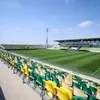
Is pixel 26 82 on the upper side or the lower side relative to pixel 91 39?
lower

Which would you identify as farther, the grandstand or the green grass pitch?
the grandstand

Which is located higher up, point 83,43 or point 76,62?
point 83,43

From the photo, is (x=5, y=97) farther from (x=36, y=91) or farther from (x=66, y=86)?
(x=66, y=86)

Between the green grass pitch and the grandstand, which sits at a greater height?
the grandstand

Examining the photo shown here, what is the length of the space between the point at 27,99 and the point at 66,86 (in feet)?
5.79

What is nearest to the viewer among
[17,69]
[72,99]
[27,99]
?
[72,99]

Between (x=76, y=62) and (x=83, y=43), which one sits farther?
(x=83, y=43)

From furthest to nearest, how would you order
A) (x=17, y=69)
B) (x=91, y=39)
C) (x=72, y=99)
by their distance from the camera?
(x=91, y=39) → (x=17, y=69) → (x=72, y=99)

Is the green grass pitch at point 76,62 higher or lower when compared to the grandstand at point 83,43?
lower

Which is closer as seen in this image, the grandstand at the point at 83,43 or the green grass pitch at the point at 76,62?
the green grass pitch at the point at 76,62

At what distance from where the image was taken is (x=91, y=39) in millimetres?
59906

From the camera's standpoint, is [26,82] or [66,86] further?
[26,82]

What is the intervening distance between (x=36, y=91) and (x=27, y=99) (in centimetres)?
85

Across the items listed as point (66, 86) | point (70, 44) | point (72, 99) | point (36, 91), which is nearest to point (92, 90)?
point (66, 86)
